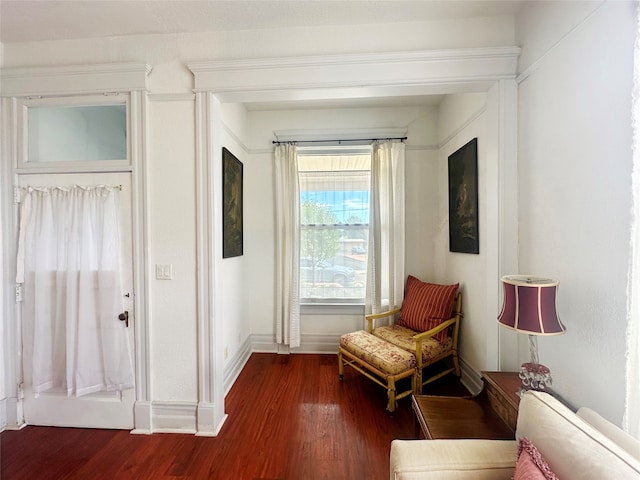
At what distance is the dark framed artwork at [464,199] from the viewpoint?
7.43 ft

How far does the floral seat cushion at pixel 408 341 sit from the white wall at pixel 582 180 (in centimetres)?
86

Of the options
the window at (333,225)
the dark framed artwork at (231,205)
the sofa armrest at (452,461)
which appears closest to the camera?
the sofa armrest at (452,461)

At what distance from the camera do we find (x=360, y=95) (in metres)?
2.00

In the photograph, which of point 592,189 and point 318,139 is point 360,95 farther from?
point 592,189

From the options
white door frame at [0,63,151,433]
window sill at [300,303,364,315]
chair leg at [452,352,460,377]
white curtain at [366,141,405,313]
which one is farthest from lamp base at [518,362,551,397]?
white door frame at [0,63,151,433]

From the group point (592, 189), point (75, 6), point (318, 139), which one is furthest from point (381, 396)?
point (75, 6)

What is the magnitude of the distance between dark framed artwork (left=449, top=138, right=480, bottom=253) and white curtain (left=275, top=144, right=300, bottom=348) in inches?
63.6

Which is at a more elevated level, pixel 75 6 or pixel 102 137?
pixel 75 6

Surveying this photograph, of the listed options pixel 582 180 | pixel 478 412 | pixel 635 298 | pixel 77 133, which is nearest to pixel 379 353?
pixel 478 412

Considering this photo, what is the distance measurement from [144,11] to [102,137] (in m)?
0.91

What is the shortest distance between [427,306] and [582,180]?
1.61 m

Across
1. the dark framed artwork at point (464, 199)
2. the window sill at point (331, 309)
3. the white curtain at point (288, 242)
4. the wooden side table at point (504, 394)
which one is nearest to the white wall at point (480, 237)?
the dark framed artwork at point (464, 199)

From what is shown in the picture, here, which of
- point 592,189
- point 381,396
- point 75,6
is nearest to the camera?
point 592,189

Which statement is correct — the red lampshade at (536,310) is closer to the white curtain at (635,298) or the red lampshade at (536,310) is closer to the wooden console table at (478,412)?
the white curtain at (635,298)
